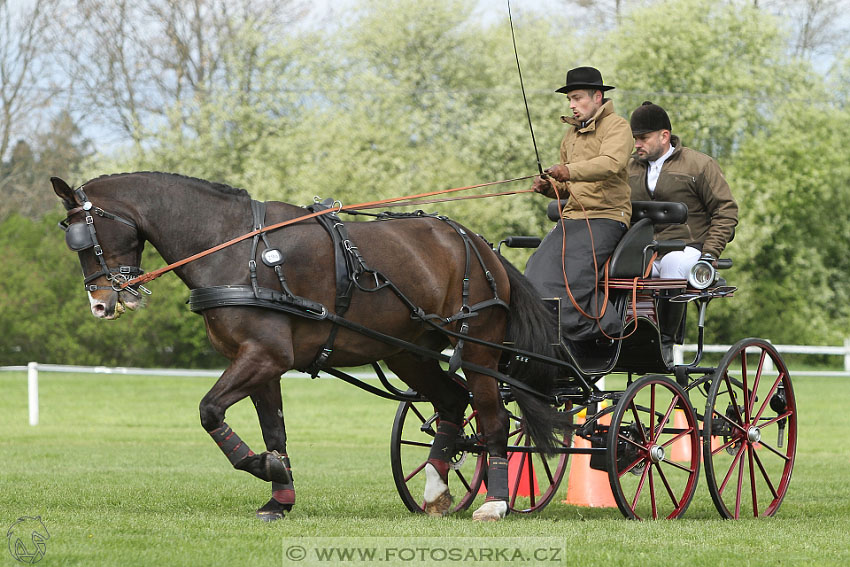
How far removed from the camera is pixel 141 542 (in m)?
5.25

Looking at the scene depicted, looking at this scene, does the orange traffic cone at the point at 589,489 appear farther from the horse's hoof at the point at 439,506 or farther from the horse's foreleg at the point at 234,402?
the horse's foreleg at the point at 234,402

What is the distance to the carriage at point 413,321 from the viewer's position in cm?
607

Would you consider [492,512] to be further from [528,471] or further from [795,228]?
[795,228]

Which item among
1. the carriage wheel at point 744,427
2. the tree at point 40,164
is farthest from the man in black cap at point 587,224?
the tree at point 40,164

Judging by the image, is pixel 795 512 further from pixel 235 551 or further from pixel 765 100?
pixel 765 100

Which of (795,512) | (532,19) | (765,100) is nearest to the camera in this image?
(795,512)

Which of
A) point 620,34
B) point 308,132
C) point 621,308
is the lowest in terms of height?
point 621,308

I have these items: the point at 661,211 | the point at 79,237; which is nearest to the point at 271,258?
the point at 79,237

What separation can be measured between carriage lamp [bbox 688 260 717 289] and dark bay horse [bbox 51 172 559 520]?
3.40 ft

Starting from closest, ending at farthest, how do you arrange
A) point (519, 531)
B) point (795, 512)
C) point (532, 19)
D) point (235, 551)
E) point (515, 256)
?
1. point (235, 551)
2. point (519, 531)
3. point (795, 512)
4. point (515, 256)
5. point (532, 19)

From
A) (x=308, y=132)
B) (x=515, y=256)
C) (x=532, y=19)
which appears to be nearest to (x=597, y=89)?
(x=515, y=256)

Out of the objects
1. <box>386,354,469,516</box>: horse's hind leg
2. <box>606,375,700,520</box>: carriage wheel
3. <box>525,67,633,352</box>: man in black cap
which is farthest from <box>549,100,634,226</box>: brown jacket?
<box>386,354,469,516</box>: horse's hind leg

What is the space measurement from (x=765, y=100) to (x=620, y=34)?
161 inches

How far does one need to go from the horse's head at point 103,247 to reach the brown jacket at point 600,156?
254 cm
